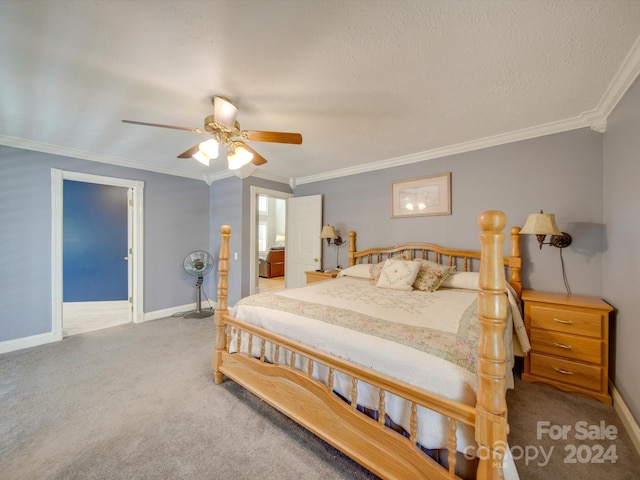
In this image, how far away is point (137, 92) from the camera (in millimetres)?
1925

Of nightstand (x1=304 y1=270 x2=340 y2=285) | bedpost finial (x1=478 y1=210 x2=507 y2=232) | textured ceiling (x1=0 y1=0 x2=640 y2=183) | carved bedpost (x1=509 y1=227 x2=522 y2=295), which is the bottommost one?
nightstand (x1=304 y1=270 x2=340 y2=285)

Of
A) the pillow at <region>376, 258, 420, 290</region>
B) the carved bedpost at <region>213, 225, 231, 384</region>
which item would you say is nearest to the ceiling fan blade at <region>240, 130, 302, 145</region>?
the carved bedpost at <region>213, 225, 231, 384</region>

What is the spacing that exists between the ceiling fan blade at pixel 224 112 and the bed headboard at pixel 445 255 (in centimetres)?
239

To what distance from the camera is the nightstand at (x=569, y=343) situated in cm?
193

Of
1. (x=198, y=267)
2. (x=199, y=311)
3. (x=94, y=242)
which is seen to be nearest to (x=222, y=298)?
(x=198, y=267)

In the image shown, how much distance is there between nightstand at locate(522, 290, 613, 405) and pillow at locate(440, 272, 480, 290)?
1.35 feet

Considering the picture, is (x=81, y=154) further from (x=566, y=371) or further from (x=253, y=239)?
(x=566, y=371)

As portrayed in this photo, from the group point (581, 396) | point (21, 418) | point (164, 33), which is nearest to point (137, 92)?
point (164, 33)

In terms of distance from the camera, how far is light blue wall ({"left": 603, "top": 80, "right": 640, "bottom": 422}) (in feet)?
5.43

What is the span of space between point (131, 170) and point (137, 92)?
7.30 ft

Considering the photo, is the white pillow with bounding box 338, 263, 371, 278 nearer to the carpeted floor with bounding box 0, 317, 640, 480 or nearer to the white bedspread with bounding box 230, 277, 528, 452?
the white bedspread with bounding box 230, 277, 528, 452

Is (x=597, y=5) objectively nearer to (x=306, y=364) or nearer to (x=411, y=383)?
(x=411, y=383)

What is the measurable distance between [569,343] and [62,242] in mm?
5556

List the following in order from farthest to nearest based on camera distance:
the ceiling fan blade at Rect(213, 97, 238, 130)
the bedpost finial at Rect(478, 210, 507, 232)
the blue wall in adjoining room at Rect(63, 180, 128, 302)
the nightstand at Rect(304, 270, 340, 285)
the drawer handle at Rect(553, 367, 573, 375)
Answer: the blue wall in adjoining room at Rect(63, 180, 128, 302)
the nightstand at Rect(304, 270, 340, 285)
the drawer handle at Rect(553, 367, 573, 375)
the ceiling fan blade at Rect(213, 97, 238, 130)
the bedpost finial at Rect(478, 210, 507, 232)
